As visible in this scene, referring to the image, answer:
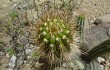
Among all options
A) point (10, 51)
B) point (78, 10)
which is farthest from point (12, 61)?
point (78, 10)

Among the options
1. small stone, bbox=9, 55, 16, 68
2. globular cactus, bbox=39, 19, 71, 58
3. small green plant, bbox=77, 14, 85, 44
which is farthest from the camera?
small stone, bbox=9, 55, 16, 68

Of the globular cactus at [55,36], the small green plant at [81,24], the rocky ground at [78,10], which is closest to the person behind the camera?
the globular cactus at [55,36]

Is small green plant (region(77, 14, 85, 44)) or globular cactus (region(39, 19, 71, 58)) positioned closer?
globular cactus (region(39, 19, 71, 58))

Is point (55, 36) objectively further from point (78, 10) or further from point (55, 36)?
point (78, 10)

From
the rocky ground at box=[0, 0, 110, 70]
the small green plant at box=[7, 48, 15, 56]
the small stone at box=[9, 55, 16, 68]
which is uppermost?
the rocky ground at box=[0, 0, 110, 70]

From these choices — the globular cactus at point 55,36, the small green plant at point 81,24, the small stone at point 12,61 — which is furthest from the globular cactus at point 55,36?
the small stone at point 12,61

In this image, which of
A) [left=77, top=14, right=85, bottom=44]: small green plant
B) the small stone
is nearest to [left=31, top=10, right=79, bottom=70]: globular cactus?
[left=77, top=14, right=85, bottom=44]: small green plant

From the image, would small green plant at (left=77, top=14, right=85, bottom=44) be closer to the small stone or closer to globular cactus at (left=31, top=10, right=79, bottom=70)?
globular cactus at (left=31, top=10, right=79, bottom=70)

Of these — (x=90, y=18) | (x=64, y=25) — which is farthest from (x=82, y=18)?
(x=90, y=18)

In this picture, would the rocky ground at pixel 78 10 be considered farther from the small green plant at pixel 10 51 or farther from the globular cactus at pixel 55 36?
the globular cactus at pixel 55 36

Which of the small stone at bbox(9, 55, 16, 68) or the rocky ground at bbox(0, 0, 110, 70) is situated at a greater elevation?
the rocky ground at bbox(0, 0, 110, 70)

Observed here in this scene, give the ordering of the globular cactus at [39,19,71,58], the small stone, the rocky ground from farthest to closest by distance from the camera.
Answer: the rocky ground
the small stone
the globular cactus at [39,19,71,58]

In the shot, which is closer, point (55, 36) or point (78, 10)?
point (55, 36)
